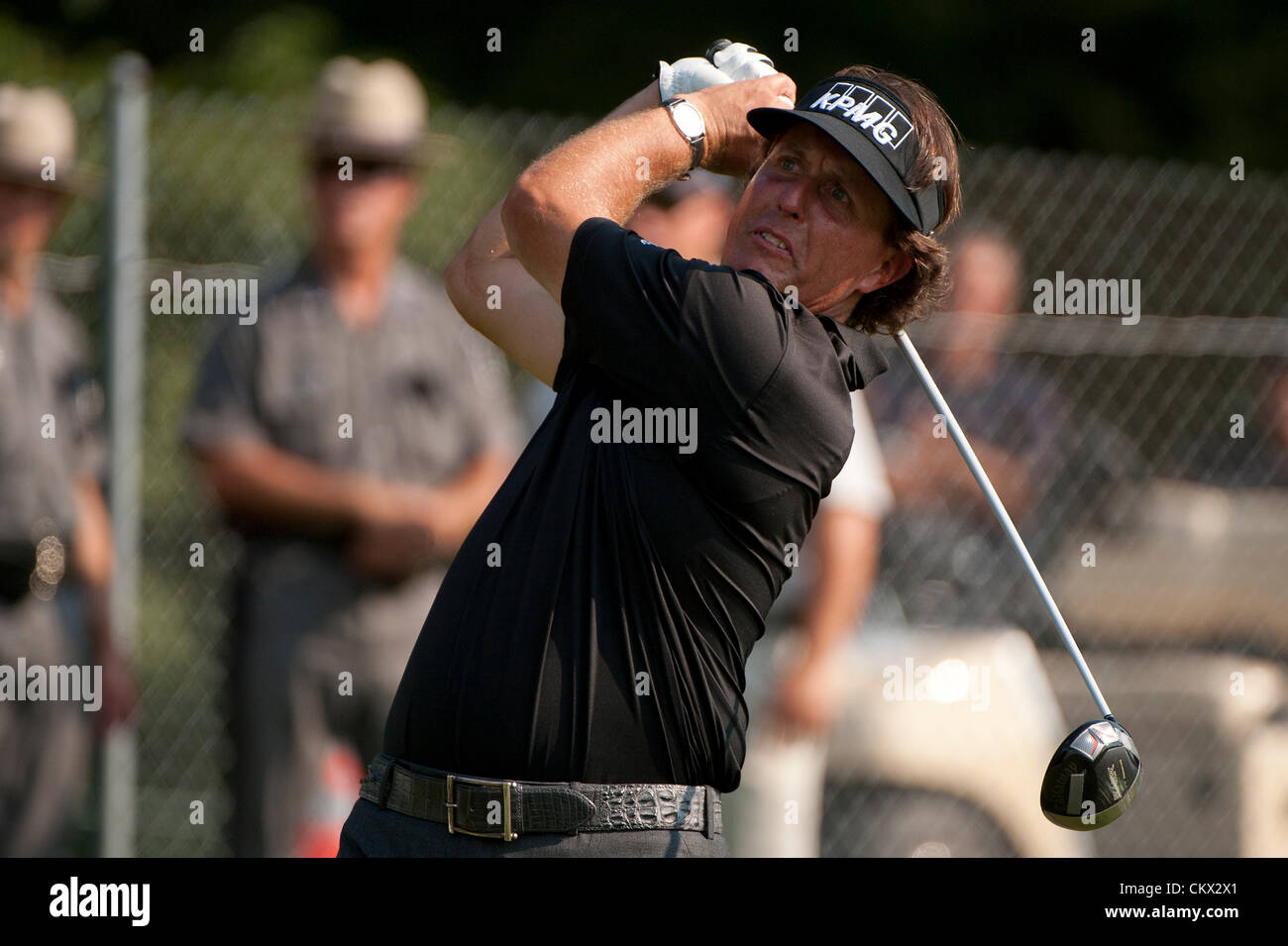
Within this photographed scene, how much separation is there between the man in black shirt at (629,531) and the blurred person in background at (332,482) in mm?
2234

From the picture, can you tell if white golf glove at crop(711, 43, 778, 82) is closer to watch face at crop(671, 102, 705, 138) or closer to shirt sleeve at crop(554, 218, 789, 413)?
watch face at crop(671, 102, 705, 138)

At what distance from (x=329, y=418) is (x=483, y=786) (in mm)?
2639

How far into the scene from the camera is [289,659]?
16.3 feet

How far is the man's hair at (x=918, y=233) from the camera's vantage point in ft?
9.32

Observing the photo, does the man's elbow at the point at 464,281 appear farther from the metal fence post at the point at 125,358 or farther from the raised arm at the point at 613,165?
the metal fence post at the point at 125,358

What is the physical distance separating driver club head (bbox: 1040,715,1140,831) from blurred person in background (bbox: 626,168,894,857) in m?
1.78

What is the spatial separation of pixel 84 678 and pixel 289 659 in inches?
23.2

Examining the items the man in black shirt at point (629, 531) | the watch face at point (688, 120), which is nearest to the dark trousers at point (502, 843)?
the man in black shirt at point (629, 531)

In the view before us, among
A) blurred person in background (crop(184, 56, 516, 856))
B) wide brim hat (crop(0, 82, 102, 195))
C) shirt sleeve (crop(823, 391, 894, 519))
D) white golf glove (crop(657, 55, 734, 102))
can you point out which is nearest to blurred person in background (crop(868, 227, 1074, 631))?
shirt sleeve (crop(823, 391, 894, 519))

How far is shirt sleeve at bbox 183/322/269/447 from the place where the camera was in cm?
498
